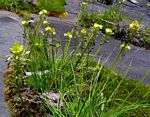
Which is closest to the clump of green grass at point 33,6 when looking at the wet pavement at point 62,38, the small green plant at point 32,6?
the small green plant at point 32,6

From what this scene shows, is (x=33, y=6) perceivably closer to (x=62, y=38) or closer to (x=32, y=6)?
(x=32, y=6)

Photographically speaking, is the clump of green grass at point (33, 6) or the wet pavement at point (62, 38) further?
A: the clump of green grass at point (33, 6)

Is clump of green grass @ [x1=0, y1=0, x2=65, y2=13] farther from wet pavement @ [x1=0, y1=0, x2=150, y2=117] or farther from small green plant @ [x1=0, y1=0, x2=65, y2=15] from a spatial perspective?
wet pavement @ [x1=0, y1=0, x2=150, y2=117]

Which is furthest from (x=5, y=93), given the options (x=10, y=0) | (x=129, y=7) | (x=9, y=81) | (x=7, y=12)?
(x=129, y=7)

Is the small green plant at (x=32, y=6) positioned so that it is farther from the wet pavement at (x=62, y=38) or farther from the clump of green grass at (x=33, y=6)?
the wet pavement at (x=62, y=38)

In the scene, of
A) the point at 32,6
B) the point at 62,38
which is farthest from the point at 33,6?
the point at 62,38

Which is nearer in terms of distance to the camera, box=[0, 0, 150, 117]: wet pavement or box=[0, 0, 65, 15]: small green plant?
box=[0, 0, 150, 117]: wet pavement

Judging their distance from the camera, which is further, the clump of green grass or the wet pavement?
the clump of green grass

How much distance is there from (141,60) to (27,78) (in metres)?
3.55

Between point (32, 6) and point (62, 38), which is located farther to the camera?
point (32, 6)

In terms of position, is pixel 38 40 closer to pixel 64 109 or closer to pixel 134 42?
pixel 64 109

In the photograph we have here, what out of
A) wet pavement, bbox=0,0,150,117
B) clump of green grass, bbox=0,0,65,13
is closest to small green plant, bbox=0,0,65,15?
clump of green grass, bbox=0,0,65,13

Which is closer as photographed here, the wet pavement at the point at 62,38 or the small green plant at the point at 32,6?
the wet pavement at the point at 62,38

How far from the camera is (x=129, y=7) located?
47.1 feet
